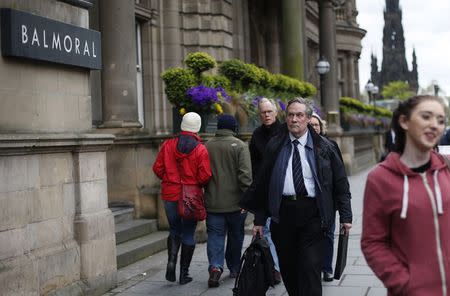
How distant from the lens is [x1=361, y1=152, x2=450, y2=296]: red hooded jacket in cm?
318

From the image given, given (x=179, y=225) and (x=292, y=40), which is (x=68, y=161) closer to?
(x=179, y=225)

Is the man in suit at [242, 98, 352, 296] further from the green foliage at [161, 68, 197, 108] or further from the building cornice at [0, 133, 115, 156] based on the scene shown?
the green foliage at [161, 68, 197, 108]

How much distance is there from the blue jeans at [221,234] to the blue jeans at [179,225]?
0.70ft

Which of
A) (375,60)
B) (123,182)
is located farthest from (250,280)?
(375,60)

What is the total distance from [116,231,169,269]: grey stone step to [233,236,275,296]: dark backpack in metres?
3.54

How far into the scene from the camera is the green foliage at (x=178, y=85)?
37.2ft

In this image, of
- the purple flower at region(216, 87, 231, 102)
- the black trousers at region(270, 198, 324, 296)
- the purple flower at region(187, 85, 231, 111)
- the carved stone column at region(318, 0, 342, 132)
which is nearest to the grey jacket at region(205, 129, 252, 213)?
the black trousers at region(270, 198, 324, 296)

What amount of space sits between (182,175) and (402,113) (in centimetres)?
482

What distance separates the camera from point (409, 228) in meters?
3.23

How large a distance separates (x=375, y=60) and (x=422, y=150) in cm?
14093

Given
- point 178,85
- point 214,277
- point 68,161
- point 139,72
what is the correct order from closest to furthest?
point 68,161, point 214,277, point 178,85, point 139,72

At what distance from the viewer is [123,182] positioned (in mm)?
11391

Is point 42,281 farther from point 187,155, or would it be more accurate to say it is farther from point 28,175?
point 187,155

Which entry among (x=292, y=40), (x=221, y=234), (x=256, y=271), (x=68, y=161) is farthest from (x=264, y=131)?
(x=292, y=40)
